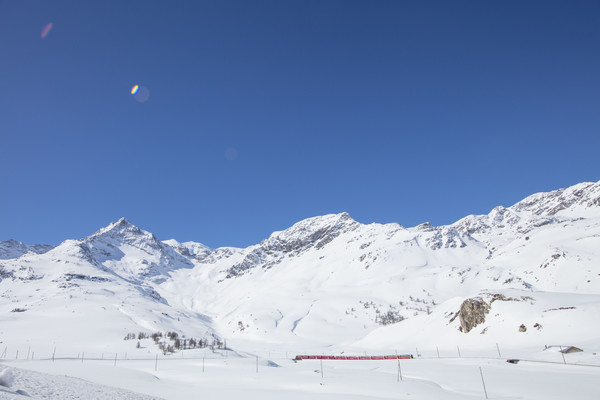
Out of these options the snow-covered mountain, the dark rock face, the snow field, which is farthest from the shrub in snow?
the dark rock face

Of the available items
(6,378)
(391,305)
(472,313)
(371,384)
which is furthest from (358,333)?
(6,378)

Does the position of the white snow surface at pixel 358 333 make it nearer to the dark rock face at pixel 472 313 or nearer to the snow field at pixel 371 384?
the snow field at pixel 371 384

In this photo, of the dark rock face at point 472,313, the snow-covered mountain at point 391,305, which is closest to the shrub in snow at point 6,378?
the snow-covered mountain at point 391,305

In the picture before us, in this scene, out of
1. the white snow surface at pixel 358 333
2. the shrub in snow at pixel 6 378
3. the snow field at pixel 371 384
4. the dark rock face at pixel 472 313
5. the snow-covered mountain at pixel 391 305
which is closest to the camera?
the shrub in snow at pixel 6 378

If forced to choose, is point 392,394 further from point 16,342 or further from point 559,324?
point 16,342

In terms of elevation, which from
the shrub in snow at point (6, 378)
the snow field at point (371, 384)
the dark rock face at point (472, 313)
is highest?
the dark rock face at point (472, 313)

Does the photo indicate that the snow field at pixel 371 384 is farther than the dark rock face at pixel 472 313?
No

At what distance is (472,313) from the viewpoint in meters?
59.7

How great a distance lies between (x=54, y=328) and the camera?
Answer: 102m

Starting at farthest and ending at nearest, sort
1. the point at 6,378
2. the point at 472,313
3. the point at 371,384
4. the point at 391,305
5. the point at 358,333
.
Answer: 1. the point at 391,305
2. the point at 358,333
3. the point at 472,313
4. the point at 371,384
5. the point at 6,378

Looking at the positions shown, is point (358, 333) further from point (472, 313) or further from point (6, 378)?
point (6, 378)

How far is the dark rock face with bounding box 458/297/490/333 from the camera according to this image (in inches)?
2296

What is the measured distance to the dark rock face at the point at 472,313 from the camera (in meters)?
58.3

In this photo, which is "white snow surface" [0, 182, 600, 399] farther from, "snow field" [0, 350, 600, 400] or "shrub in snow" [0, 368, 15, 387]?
"shrub in snow" [0, 368, 15, 387]
